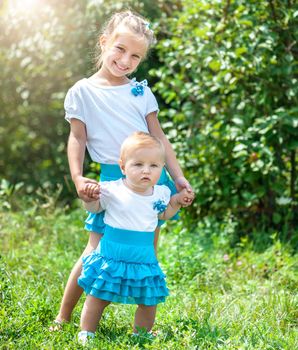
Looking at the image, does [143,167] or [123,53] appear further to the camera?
[123,53]

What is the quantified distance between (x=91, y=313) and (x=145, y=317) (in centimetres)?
24

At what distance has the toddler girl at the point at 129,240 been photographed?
3135 millimetres

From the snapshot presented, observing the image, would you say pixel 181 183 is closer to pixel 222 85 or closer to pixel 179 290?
pixel 179 290

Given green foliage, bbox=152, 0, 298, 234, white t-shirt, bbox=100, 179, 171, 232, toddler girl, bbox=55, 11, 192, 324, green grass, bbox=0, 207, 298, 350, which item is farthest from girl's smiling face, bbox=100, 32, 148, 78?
green foliage, bbox=152, 0, 298, 234

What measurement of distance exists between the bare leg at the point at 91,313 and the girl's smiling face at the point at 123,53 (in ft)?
3.33

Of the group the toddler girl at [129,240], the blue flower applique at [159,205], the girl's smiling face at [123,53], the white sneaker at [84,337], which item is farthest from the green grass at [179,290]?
the girl's smiling face at [123,53]

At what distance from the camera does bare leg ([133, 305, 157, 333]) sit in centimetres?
325

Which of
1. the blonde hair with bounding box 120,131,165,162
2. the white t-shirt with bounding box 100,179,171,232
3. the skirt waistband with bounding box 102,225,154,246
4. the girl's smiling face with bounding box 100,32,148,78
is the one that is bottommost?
the skirt waistband with bounding box 102,225,154,246

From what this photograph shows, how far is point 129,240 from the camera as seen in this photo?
10.4 ft

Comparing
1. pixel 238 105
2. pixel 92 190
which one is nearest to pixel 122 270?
pixel 92 190

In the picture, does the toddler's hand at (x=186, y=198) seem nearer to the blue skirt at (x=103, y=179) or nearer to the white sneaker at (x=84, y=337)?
the blue skirt at (x=103, y=179)

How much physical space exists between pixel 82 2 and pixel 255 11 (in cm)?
199

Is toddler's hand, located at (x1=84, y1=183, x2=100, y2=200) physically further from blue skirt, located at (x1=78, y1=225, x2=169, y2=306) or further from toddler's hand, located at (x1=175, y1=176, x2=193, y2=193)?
toddler's hand, located at (x1=175, y1=176, x2=193, y2=193)

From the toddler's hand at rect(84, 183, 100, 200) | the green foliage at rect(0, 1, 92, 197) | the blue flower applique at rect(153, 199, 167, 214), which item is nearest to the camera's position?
the toddler's hand at rect(84, 183, 100, 200)
